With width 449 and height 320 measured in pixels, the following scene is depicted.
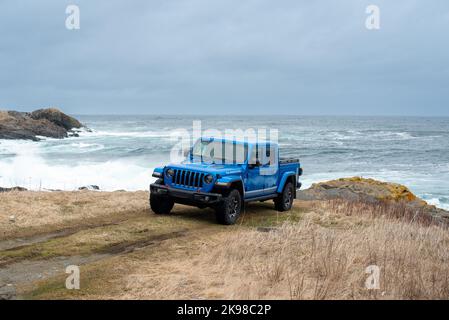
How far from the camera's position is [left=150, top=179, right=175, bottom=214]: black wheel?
11.8m

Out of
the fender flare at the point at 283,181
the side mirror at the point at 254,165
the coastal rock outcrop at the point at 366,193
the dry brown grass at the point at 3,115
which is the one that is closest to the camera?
the side mirror at the point at 254,165

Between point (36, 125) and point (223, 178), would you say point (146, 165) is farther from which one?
point (36, 125)

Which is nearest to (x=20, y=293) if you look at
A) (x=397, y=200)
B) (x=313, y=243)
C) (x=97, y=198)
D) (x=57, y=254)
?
(x=57, y=254)

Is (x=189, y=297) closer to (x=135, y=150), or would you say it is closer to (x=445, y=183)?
(x=445, y=183)

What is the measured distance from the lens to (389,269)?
23.0 feet

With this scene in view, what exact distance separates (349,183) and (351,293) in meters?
14.1

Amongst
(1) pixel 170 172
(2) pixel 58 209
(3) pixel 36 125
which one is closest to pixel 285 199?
(1) pixel 170 172

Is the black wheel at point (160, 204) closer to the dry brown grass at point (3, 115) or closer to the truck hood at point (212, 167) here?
the truck hood at point (212, 167)

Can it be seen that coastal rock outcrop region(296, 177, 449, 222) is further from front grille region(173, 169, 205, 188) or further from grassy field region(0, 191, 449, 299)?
front grille region(173, 169, 205, 188)

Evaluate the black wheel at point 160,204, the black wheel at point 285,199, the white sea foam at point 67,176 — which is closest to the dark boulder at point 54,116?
the white sea foam at point 67,176

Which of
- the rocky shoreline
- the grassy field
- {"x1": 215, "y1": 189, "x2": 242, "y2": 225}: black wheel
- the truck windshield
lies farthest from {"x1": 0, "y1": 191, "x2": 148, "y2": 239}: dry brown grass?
the rocky shoreline

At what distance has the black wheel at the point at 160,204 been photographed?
38.7ft

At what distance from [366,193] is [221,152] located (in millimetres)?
8441

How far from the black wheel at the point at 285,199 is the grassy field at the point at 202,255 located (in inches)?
27.5
